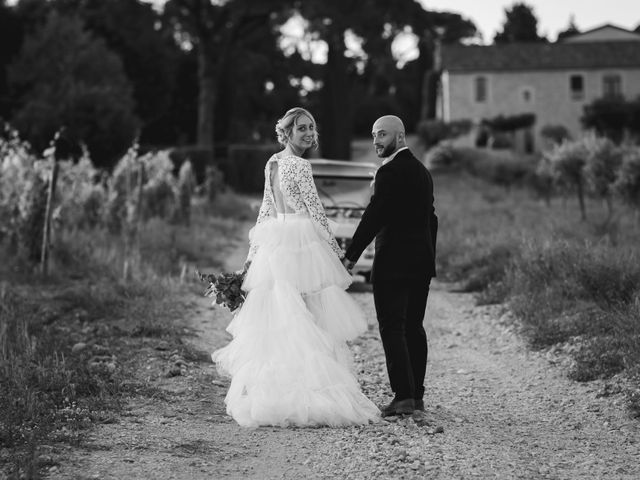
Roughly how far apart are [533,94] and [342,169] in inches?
1985

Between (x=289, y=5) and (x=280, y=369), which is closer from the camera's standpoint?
(x=280, y=369)

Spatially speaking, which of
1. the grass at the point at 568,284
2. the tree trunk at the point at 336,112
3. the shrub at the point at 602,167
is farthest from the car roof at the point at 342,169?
the tree trunk at the point at 336,112

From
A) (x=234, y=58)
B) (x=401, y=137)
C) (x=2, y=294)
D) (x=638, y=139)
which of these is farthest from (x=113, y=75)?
(x=401, y=137)

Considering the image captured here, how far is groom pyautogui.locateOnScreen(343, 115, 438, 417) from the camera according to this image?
634 cm

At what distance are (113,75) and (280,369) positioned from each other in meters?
43.5

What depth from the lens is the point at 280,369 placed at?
6316mm

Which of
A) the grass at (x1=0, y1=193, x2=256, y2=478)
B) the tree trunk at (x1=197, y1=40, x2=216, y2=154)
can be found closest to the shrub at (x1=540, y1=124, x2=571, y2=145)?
the tree trunk at (x1=197, y1=40, x2=216, y2=154)

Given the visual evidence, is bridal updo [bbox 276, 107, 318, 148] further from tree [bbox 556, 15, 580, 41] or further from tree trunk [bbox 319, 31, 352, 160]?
tree [bbox 556, 15, 580, 41]

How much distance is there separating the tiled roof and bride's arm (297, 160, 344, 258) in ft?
182

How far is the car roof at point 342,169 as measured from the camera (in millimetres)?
13711

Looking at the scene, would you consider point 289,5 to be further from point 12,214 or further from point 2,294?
point 2,294

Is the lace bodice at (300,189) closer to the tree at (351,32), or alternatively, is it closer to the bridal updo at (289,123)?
the bridal updo at (289,123)

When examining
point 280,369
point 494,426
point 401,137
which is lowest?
point 494,426

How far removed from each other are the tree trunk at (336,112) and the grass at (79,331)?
3032 centimetres
